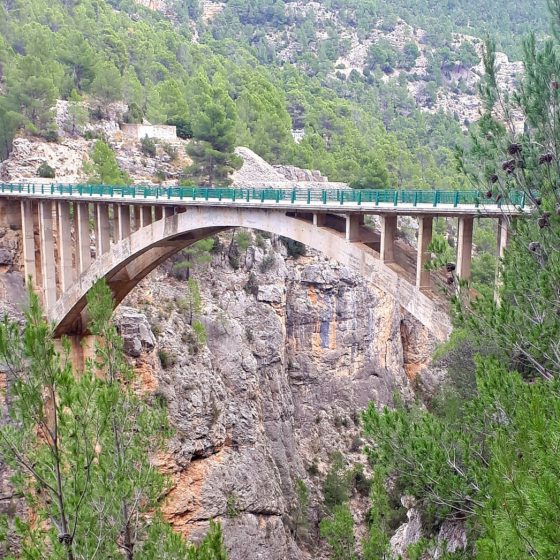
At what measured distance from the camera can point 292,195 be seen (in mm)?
18406

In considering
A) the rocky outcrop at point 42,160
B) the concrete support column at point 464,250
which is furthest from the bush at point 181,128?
the concrete support column at point 464,250

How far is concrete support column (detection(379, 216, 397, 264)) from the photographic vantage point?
51.6 feet

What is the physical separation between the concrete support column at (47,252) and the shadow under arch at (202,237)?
660 mm

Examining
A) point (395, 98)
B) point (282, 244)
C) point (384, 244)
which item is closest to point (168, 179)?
point (282, 244)

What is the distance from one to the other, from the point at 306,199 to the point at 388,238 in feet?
10.7

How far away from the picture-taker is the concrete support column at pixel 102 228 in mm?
23609

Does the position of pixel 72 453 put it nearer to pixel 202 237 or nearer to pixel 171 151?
pixel 202 237

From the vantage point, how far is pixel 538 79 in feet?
30.5

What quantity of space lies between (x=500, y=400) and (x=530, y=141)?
12.0ft

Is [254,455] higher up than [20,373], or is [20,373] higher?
[20,373]

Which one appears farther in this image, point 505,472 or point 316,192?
point 316,192

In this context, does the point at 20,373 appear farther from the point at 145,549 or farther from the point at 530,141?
the point at 530,141

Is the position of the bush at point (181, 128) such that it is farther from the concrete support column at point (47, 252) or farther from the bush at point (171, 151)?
the concrete support column at point (47, 252)

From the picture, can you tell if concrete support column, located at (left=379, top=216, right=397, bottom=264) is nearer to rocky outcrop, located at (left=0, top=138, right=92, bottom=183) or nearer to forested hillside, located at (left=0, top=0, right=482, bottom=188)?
forested hillside, located at (left=0, top=0, right=482, bottom=188)
